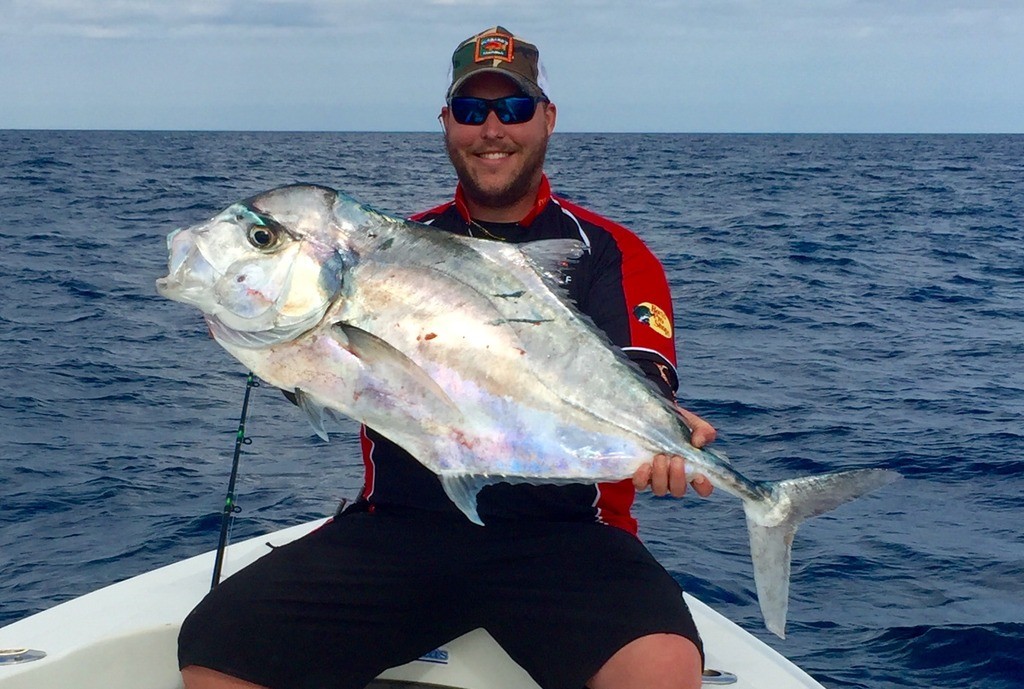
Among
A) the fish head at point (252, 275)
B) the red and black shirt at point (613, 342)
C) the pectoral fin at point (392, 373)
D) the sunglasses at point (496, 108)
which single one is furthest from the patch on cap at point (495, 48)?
the pectoral fin at point (392, 373)

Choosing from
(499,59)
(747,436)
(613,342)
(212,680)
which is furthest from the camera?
(747,436)

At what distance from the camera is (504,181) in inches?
156

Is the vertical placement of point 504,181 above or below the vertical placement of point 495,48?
below

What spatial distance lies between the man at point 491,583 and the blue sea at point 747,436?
109cm

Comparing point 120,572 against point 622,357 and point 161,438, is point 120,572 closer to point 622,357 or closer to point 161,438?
point 161,438

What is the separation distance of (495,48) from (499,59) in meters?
0.05

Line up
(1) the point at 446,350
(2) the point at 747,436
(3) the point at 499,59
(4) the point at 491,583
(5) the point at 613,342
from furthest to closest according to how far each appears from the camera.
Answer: (2) the point at 747,436
(3) the point at 499,59
(5) the point at 613,342
(4) the point at 491,583
(1) the point at 446,350

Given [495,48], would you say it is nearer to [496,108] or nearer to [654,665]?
[496,108]

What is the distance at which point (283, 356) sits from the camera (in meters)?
2.72

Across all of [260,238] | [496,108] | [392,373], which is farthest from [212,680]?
[496,108]

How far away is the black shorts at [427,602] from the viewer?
315cm

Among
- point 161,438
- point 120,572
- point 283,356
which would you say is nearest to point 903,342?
point 161,438

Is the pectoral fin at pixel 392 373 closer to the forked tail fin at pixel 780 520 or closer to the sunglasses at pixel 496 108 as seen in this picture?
the forked tail fin at pixel 780 520

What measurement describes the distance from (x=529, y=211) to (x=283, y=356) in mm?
1596
